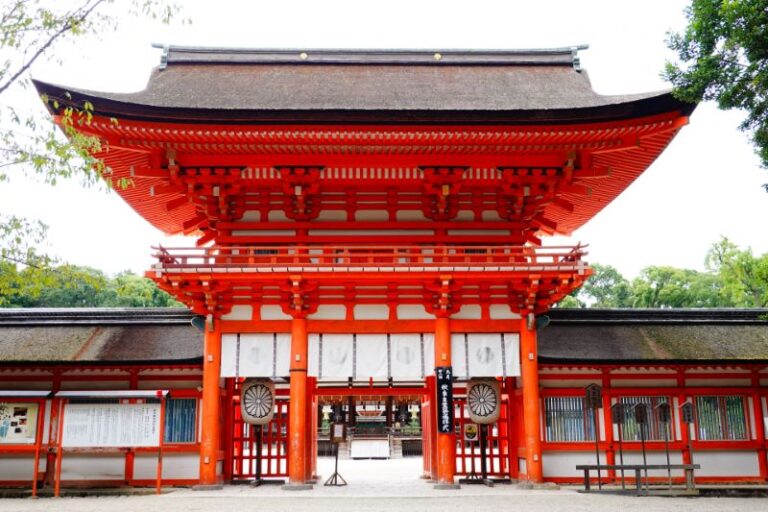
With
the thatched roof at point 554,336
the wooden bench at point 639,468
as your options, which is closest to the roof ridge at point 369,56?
the thatched roof at point 554,336

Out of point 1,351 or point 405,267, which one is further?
point 1,351

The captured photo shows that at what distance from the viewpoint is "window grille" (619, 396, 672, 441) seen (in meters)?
14.2

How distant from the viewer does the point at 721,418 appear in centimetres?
1454

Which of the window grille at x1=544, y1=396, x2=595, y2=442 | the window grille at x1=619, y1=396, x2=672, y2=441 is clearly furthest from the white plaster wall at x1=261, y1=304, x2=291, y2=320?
the window grille at x1=619, y1=396, x2=672, y2=441

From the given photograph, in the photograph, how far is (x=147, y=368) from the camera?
14.4m

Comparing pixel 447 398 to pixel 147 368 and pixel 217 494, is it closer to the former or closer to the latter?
pixel 217 494

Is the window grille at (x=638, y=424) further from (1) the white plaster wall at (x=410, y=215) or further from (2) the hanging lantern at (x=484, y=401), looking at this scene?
(1) the white plaster wall at (x=410, y=215)

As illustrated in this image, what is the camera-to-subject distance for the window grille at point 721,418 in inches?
568

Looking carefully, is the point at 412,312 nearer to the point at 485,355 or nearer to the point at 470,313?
the point at 470,313

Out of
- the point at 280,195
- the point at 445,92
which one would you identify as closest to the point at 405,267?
the point at 280,195

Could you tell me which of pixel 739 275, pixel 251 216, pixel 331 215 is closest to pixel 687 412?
pixel 331 215

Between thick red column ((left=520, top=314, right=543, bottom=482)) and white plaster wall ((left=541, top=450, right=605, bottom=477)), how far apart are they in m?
0.77

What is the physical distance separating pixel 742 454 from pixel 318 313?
926 centimetres

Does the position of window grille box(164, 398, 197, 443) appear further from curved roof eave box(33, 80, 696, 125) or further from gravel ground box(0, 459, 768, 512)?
curved roof eave box(33, 80, 696, 125)
